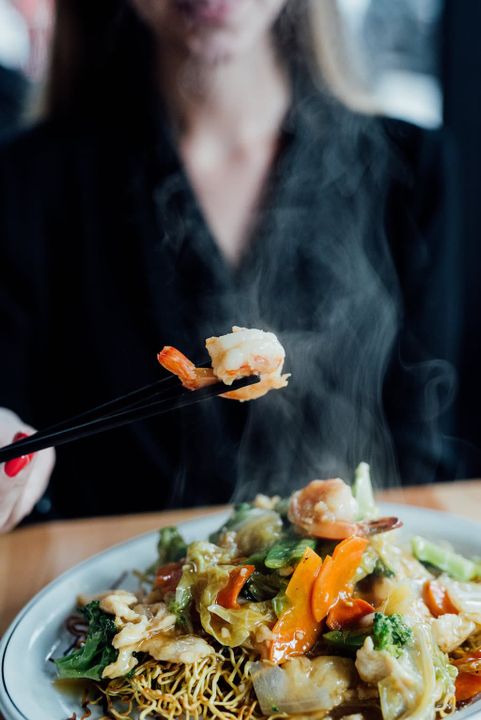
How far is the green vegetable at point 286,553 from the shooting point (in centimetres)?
138

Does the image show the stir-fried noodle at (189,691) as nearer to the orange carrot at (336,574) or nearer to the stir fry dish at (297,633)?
the stir fry dish at (297,633)

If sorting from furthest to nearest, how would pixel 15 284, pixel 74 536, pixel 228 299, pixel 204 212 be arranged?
pixel 15 284 → pixel 204 212 → pixel 228 299 → pixel 74 536

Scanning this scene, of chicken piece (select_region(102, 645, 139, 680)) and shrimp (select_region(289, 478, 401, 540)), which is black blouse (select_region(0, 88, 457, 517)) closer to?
shrimp (select_region(289, 478, 401, 540))

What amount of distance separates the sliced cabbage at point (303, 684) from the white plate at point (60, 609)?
0.69 feet

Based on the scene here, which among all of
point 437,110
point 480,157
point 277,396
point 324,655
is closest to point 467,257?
point 480,157

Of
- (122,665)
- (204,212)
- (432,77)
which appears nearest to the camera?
(122,665)

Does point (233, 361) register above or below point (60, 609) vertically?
above

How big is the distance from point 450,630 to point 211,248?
1.71 meters

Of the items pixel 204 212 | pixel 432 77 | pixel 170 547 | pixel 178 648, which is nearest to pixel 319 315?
pixel 204 212

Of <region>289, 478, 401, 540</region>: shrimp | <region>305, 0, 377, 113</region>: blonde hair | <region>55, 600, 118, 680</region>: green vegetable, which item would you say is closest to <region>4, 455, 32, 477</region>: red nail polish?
<region>55, 600, 118, 680</region>: green vegetable

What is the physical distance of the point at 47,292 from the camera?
118 inches

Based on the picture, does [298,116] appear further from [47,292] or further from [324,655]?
[324,655]

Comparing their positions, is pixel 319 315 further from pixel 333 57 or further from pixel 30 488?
pixel 30 488

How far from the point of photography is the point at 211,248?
8.94 ft
